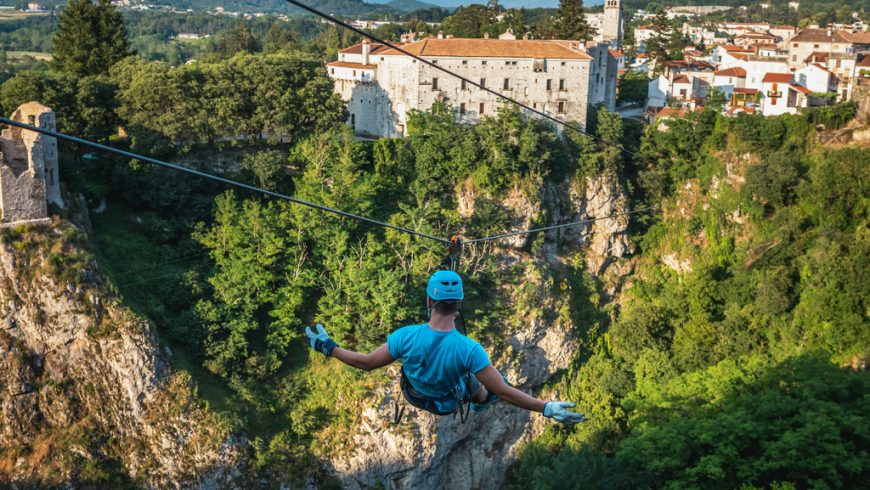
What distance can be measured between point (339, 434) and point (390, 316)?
3667 mm

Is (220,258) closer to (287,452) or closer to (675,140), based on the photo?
(287,452)

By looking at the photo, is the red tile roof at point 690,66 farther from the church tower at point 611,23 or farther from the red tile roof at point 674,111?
the red tile roof at point 674,111

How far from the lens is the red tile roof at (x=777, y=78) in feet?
136

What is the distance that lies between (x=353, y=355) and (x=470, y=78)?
88.0ft

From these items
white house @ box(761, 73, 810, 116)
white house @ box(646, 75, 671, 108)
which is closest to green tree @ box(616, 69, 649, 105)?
white house @ box(646, 75, 671, 108)

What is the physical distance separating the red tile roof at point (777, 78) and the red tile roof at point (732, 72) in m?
3.15

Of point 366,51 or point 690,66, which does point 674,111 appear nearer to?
point 690,66

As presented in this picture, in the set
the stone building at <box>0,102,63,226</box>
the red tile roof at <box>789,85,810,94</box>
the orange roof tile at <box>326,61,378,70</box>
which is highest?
the orange roof tile at <box>326,61,378,70</box>

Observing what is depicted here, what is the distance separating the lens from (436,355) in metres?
7.41

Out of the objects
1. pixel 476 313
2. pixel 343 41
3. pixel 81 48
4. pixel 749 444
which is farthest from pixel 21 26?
pixel 749 444

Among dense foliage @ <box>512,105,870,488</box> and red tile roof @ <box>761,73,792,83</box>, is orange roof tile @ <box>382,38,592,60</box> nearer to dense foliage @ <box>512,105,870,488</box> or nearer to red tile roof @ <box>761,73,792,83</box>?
dense foliage @ <box>512,105,870,488</box>

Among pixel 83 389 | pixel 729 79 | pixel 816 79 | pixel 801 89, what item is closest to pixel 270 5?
pixel 729 79

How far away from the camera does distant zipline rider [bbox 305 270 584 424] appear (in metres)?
7.24

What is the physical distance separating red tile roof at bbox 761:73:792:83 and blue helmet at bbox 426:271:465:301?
3807 cm
